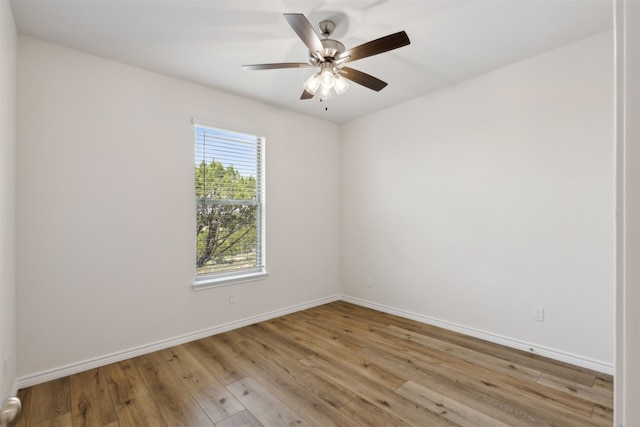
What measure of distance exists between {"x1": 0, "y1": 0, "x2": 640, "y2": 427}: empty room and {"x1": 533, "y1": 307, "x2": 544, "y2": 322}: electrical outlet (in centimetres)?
1

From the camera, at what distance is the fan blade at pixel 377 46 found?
73.1 inches

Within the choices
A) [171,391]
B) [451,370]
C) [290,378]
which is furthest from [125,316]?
[451,370]

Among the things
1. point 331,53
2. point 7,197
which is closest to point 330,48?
point 331,53

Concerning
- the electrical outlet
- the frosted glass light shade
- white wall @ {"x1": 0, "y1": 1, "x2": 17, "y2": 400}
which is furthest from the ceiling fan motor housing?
the electrical outlet

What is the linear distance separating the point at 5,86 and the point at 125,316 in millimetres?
1904

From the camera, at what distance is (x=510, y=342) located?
2.91m

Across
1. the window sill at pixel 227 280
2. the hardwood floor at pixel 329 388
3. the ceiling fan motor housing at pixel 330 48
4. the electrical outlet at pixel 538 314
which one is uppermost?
the ceiling fan motor housing at pixel 330 48

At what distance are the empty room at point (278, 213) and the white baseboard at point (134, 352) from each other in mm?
15

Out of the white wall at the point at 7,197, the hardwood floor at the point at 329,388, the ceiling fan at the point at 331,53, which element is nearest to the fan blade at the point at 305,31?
the ceiling fan at the point at 331,53

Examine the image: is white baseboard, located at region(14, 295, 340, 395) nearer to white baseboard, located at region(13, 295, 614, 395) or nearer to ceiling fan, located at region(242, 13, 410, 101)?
white baseboard, located at region(13, 295, 614, 395)

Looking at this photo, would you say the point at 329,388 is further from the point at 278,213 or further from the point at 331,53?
the point at 331,53

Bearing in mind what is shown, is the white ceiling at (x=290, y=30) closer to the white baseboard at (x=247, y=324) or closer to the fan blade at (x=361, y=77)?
the fan blade at (x=361, y=77)
